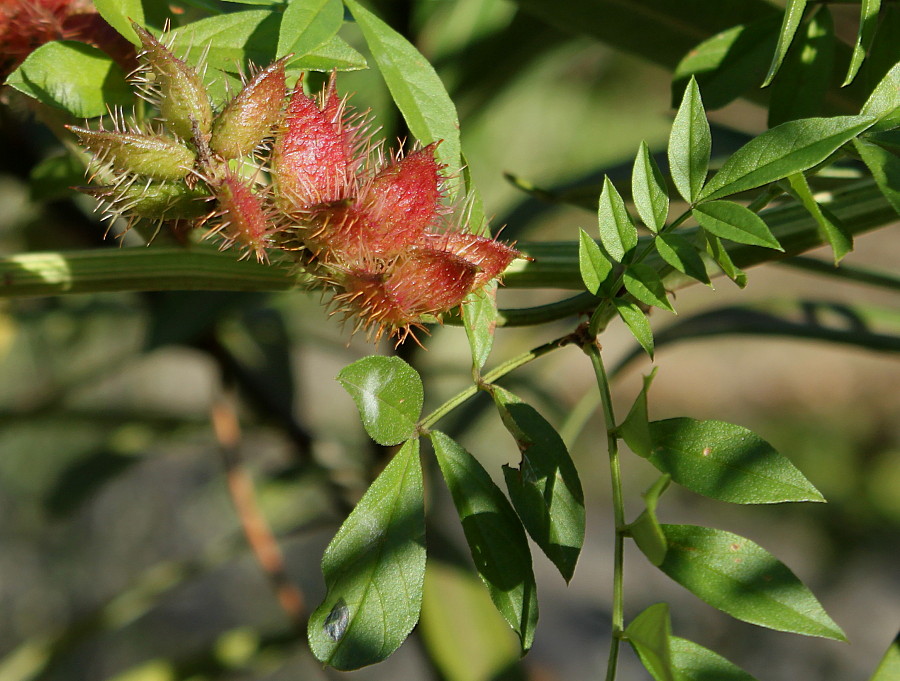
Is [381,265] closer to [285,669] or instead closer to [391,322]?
[391,322]

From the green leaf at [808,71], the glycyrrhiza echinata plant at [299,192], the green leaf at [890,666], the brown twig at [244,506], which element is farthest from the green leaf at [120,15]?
the brown twig at [244,506]

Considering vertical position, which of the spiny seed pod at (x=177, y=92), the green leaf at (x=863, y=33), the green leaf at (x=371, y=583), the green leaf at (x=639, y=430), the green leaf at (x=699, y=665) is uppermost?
the green leaf at (x=863, y=33)

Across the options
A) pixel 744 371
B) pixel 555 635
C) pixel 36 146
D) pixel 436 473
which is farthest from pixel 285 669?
pixel 744 371

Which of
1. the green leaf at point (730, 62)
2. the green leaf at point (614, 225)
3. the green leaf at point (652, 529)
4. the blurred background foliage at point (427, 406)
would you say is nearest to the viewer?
the green leaf at point (652, 529)

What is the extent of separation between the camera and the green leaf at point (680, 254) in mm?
387

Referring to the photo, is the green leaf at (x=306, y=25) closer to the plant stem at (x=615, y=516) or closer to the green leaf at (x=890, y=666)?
the plant stem at (x=615, y=516)

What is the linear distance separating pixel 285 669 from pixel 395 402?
2330 millimetres

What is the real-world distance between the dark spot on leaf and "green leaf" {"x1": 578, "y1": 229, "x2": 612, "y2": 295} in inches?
7.2

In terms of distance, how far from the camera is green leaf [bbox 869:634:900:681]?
0.45 m

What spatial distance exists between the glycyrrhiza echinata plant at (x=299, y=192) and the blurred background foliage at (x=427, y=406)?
0.66 ft

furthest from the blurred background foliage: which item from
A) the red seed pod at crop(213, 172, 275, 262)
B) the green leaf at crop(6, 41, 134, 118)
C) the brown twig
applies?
the red seed pod at crop(213, 172, 275, 262)

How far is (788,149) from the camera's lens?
0.37 m

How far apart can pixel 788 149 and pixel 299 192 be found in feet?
0.71

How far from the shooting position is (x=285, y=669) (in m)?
2.48
